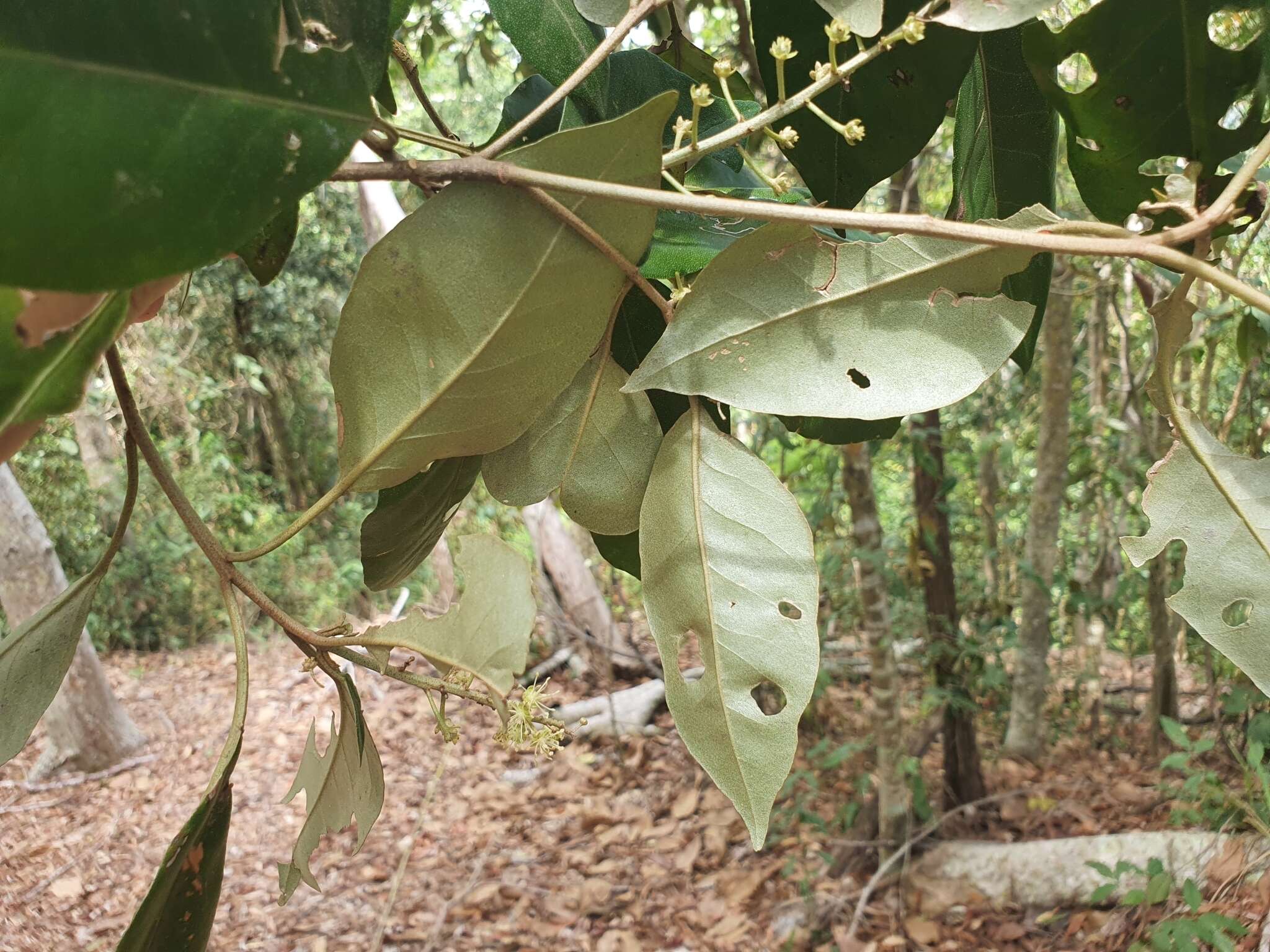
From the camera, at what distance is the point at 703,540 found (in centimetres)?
33

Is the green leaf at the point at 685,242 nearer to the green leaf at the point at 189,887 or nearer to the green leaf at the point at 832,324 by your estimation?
the green leaf at the point at 832,324

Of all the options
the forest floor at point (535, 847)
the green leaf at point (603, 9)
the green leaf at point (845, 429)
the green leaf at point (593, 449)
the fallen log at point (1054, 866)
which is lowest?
the forest floor at point (535, 847)

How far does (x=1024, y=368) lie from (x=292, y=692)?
3756 mm

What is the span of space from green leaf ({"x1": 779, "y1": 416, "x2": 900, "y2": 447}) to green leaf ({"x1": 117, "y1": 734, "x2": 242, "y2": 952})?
32 centimetres

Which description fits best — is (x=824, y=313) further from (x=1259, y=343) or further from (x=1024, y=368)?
(x=1259, y=343)

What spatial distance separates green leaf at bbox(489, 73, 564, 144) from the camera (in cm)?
38

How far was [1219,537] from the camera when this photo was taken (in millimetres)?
311

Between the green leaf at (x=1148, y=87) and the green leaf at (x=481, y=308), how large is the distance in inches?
9.1

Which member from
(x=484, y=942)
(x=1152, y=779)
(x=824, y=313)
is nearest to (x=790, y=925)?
(x=484, y=942)

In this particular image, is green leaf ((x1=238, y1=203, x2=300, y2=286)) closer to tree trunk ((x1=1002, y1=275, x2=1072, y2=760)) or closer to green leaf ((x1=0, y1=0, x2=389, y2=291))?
green leaf ((x1=0, y1=0, x2=389, y2=291))

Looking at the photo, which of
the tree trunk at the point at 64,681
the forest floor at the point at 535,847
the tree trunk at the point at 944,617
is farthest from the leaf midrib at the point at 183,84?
the tree trunk at the point at 64,681

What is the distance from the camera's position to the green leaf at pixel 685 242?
0.37m

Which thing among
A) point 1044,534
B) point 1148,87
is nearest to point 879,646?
point 1044,534

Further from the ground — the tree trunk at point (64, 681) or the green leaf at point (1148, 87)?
the green leaf at point (1148, 87)
